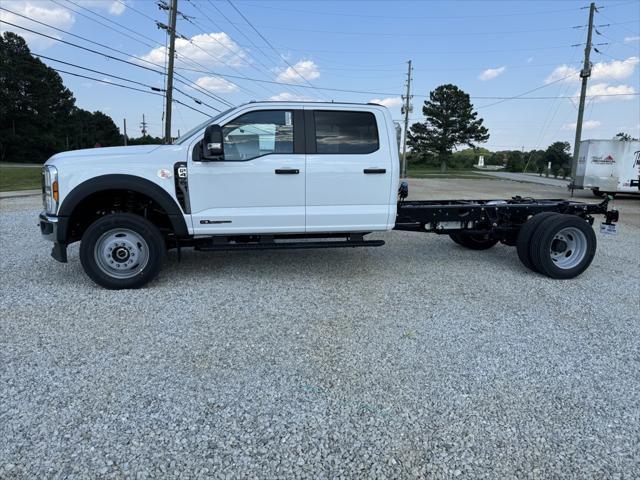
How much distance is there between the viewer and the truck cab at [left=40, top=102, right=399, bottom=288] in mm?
5242

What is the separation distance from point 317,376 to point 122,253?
3083mm

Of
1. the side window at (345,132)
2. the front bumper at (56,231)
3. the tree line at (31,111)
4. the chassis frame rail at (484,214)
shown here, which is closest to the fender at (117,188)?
the front bumper at (56,231)

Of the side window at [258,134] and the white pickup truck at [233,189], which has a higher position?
the side window at [258,134]

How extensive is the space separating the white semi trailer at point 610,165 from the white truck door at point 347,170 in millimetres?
18549

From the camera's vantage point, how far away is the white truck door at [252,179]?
17.6 feet

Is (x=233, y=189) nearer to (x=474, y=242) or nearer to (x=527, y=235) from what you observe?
(x=527, y=235)

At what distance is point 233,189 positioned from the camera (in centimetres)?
542

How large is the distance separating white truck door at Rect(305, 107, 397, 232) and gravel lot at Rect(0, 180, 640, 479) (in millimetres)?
853

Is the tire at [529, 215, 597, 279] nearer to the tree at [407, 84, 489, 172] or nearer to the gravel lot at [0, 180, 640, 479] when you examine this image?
the gravel lot at [0, 180, 640, 479]

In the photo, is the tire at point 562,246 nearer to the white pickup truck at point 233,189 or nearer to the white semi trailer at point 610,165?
the white pickup truck at point 233,189

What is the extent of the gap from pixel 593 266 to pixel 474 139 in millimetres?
69697

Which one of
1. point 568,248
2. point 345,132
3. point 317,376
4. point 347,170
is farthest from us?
point 568,248

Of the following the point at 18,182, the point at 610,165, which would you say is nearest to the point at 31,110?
the point at 18,182

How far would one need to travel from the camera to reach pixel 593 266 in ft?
23.4
